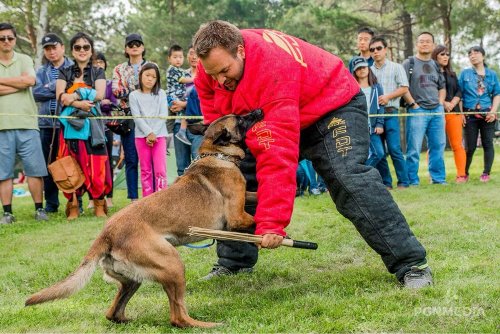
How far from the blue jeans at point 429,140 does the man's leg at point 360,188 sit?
5.98m

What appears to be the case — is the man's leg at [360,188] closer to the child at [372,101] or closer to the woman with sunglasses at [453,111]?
the child at [372,101]

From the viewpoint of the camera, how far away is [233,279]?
4.87 meters

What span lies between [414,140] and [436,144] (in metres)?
0.44

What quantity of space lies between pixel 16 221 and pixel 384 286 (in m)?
5.72

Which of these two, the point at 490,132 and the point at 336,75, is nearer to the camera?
the point at 336,75

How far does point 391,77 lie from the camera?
975cm

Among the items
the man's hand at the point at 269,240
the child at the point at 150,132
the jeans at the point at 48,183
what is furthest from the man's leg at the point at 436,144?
the man's hand at the point at 269,240

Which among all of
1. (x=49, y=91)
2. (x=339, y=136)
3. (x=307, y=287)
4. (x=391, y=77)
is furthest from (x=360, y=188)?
(x=391, y=77)

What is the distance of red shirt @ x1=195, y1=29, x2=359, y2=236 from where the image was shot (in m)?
3.82

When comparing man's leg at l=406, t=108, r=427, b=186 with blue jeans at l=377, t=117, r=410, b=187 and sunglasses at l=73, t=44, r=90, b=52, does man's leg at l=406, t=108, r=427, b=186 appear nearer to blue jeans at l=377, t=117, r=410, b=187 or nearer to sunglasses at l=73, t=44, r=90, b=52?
blue jeans at l=377, t=117, r=410, b=187

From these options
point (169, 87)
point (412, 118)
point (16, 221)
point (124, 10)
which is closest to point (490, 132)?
point (412, 118)

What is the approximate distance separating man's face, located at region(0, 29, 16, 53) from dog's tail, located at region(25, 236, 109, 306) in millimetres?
5214

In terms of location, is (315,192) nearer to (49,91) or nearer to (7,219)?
(49,91)

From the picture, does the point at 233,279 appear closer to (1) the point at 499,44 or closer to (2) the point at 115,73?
(2) the point at 115,73
